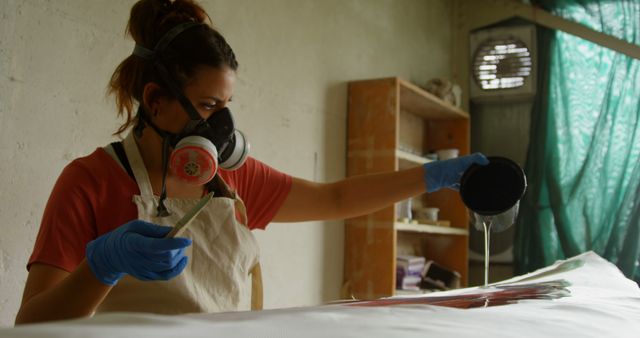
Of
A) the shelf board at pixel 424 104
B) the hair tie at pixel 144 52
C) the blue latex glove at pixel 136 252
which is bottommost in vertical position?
the blue latex glove at pixel 136 252

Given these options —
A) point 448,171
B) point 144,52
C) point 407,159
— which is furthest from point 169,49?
point 407,159

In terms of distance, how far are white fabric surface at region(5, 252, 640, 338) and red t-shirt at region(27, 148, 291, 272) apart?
0.60 metres

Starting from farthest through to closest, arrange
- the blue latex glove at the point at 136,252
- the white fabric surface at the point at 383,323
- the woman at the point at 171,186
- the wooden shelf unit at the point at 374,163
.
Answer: the wooden shelf unit at the point at 374,163
the woman at the point at 171,186
the blue latex glove at the point at 136,252
the white fabric surface at the point at 383,323

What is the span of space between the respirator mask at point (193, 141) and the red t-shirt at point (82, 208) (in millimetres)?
85

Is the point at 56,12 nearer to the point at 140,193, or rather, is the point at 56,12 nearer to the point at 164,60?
the point at 164,60

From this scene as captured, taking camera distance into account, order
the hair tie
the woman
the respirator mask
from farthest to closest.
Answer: the hair tie, the respirator mask, the woman

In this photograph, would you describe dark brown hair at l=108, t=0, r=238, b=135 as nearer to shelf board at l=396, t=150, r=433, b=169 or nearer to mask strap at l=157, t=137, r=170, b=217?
mask strap at l=157, t=137, r=170, b=217

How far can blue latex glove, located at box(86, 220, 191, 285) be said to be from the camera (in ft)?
3.04

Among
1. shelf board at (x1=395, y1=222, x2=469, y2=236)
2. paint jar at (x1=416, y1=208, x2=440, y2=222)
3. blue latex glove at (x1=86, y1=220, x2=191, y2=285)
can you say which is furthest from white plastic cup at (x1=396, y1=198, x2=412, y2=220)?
blue latex glove at (x1=86, y1=220, x2=191, y2=285)

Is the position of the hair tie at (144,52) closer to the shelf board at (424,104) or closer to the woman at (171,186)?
the woman at (171,186)

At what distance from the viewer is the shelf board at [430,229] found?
2.94 metres

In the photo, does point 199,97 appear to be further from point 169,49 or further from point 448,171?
point 448,171

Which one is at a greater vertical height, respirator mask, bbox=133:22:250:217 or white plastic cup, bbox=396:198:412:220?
respirator mask, bbox=133:22:250:217

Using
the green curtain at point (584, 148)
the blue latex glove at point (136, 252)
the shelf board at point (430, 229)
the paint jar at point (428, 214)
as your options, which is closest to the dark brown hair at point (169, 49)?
the blue latex glove at point (136, 252)
